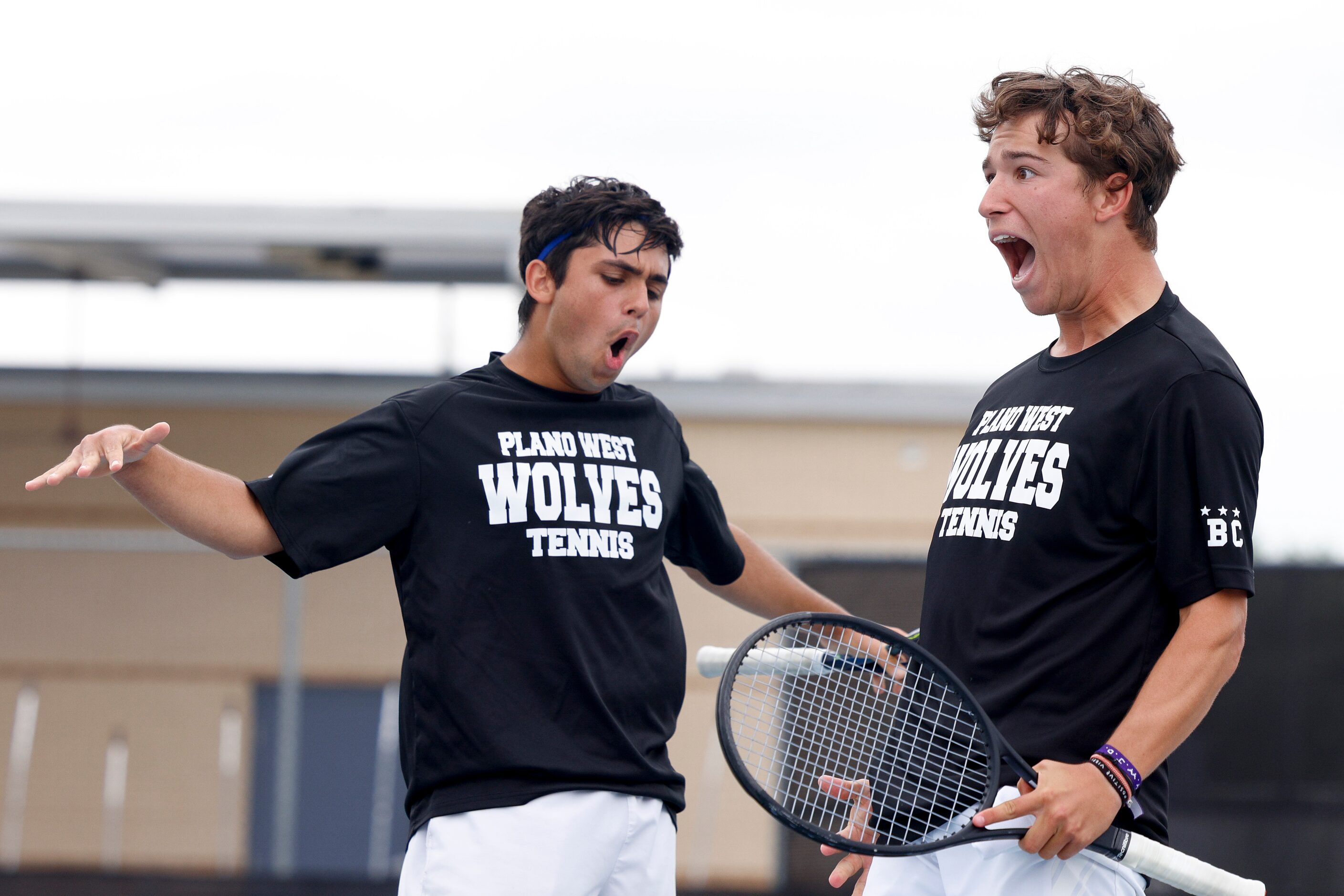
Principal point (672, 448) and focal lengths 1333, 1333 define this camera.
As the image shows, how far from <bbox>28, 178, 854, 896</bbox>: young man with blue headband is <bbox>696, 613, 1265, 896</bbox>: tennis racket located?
10.4 inches

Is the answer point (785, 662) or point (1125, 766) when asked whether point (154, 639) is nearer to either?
point (785, 662)

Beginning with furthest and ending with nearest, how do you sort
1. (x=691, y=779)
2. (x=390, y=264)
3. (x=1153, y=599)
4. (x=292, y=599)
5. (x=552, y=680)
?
(x=691, y=779), (x=390, y=264), (x=292, y=599), (x=552, y=680), (x=1153, y=599)

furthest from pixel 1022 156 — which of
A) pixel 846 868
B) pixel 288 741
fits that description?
pixel 288 741

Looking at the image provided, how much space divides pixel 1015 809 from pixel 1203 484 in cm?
59

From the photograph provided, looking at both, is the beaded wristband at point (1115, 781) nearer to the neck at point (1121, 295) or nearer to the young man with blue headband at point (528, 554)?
the neck at point (1121, 295)

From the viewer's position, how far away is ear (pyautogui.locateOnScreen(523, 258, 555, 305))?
2787mm

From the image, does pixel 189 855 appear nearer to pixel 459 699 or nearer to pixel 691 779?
pixel 691 779

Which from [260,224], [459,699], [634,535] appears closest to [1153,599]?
[634,535]

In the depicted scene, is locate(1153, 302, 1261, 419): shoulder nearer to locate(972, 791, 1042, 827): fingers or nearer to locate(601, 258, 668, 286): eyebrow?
locate(972, 791, 1042, 827): fingers

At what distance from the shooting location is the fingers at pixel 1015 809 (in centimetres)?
204

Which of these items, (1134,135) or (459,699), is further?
(459,699)

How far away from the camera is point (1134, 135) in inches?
92.2

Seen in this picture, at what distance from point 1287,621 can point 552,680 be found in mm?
5362

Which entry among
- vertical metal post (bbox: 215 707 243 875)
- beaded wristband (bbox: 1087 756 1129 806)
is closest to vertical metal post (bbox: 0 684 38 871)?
vertical metal post (bbox: 215 707 243 875)
